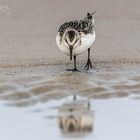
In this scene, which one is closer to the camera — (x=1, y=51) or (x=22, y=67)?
(x=22, y=67)

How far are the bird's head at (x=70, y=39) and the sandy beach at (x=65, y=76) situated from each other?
0.41m

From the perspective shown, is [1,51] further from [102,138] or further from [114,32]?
[102,138]

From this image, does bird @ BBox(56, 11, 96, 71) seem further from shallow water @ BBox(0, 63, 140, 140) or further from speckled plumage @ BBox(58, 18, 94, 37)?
shallow water @ BBox(0, 63, 140, 140)

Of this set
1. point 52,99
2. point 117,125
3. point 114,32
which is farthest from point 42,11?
point 117,125

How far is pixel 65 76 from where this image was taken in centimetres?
979

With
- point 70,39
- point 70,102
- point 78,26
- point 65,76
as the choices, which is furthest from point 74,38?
point 70,102

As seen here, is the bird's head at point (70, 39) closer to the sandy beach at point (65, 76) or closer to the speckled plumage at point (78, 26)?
the speckled plumage at point (78, 26)

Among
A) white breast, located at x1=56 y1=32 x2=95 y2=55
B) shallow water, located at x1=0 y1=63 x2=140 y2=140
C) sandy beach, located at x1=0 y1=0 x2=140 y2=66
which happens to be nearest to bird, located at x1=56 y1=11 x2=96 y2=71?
white breast, located at x1=56 y1=32 x2=95 y2=55

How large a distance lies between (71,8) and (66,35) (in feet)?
10.4

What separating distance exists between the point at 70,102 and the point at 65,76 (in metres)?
1.39

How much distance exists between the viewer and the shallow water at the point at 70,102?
7254 mm

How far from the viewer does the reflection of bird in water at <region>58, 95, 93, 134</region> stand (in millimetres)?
7355

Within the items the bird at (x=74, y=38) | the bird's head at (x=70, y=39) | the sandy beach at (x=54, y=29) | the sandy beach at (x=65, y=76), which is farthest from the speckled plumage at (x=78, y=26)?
the sandy beach at (x=54, y=29)

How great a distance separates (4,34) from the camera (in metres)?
12.2
